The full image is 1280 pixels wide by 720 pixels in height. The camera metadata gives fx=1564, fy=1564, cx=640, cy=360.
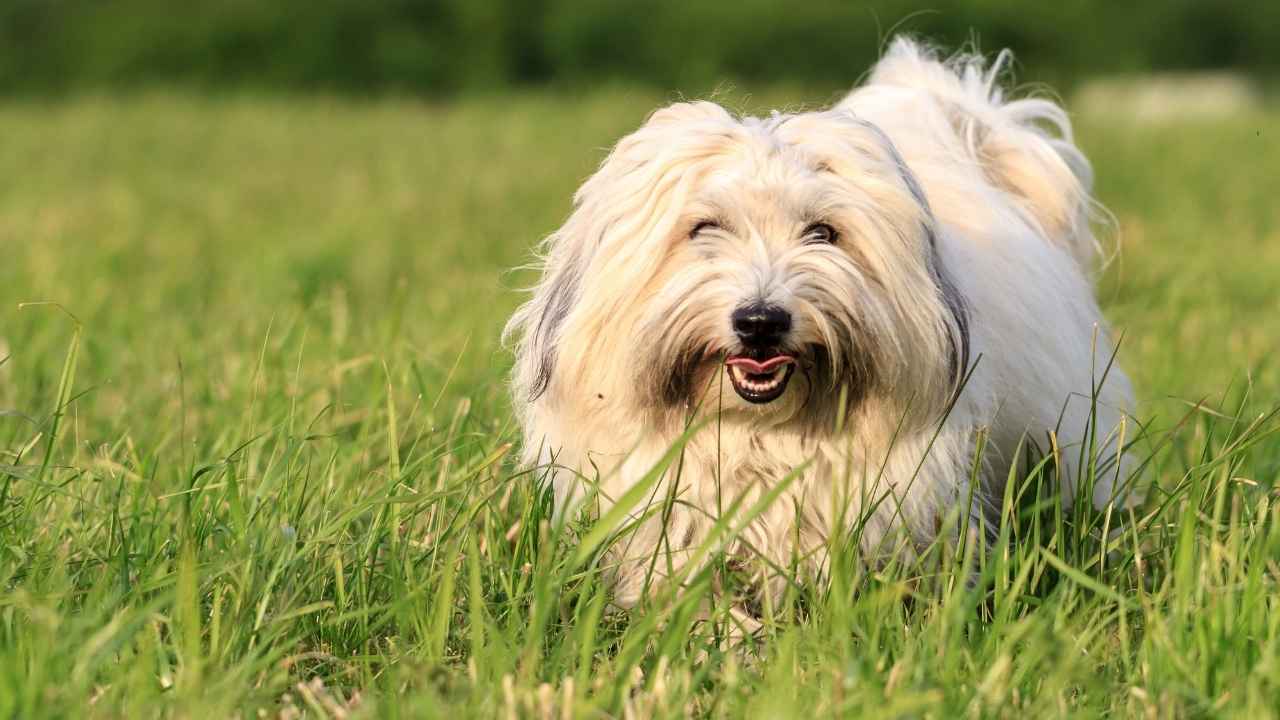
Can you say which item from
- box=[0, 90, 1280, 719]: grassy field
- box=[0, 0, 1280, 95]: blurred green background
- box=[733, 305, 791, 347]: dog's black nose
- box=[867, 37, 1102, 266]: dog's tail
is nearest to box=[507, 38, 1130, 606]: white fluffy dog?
box=[733, 305, 791, 347]: dog's black nose

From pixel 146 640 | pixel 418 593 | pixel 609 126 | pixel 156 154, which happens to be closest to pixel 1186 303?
pixel 418 593

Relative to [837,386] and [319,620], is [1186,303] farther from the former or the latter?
[319,620]

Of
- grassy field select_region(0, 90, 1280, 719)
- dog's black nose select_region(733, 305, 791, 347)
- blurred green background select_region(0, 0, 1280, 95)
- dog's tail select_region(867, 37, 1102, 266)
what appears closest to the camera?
grassy field select_region(0, 90, 1280, 719)

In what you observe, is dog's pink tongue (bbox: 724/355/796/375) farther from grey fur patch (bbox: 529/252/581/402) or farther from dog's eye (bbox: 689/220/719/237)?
grey fur patch (bbox: 529/252/581/402)

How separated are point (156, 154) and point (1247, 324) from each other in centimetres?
1006

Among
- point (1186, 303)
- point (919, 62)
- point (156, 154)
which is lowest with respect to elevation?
point (156, 154)

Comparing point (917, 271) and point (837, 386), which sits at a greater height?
point (917, 271)

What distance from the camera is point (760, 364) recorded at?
2922 millimetres

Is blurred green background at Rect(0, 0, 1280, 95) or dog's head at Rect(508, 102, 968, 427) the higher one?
dog's head at Rect(508, 102, 968, 427)

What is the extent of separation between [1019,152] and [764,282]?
1.52 metres

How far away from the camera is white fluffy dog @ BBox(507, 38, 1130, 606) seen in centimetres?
292

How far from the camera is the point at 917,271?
119 inches

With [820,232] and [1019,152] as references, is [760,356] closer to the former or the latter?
[820,232]

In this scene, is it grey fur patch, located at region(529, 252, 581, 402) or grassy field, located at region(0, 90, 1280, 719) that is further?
grey fur patch, located at region(529, 252, 581, 402)
